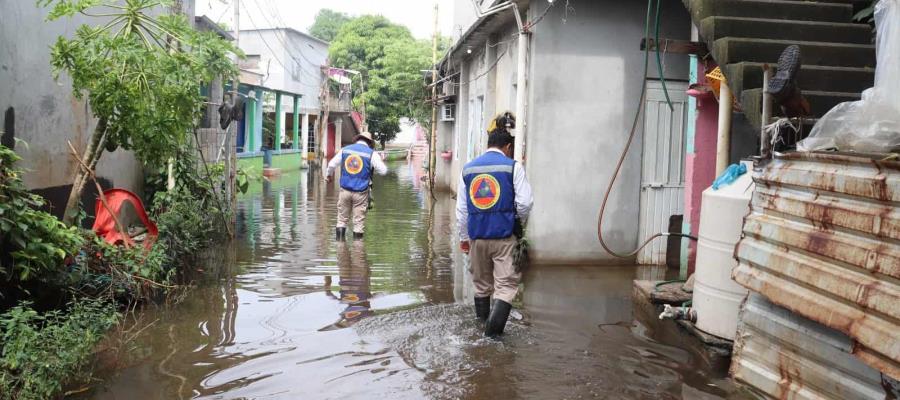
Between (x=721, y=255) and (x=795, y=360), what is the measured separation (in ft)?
4.83

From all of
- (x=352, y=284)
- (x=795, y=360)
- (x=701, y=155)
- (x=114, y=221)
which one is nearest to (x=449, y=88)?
(x=701, y=155)

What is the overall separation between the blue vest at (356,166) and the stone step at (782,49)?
223 inches

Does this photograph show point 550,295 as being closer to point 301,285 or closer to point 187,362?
point 301,285

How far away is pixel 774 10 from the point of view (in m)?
7.44

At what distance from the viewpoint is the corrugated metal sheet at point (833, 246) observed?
357 cm

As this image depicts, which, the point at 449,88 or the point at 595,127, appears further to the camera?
the point at 449,88

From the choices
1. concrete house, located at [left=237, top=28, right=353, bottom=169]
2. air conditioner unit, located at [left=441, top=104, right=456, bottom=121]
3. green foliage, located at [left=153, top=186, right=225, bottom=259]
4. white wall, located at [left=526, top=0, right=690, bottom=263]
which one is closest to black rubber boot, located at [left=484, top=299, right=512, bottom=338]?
green foliage, located at [left=153, top=186, right=225, bottom=259]

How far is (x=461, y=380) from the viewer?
5.38 m

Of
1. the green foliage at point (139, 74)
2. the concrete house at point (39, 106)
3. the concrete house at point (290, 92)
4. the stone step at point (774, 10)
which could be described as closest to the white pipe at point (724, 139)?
the stone step at point (774, 10)

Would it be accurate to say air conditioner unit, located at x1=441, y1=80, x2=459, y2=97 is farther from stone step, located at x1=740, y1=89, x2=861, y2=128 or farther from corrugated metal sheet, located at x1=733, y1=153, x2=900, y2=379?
corrugated metal sheet, located at x1=733, y1=153, x2=900, y2=379

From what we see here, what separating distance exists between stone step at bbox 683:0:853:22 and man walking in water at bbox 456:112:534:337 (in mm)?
2386

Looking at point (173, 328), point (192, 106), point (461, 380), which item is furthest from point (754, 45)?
point (173, 328)

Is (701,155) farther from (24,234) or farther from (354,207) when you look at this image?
(24,234)

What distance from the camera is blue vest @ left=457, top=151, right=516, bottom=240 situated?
644 centimetres
